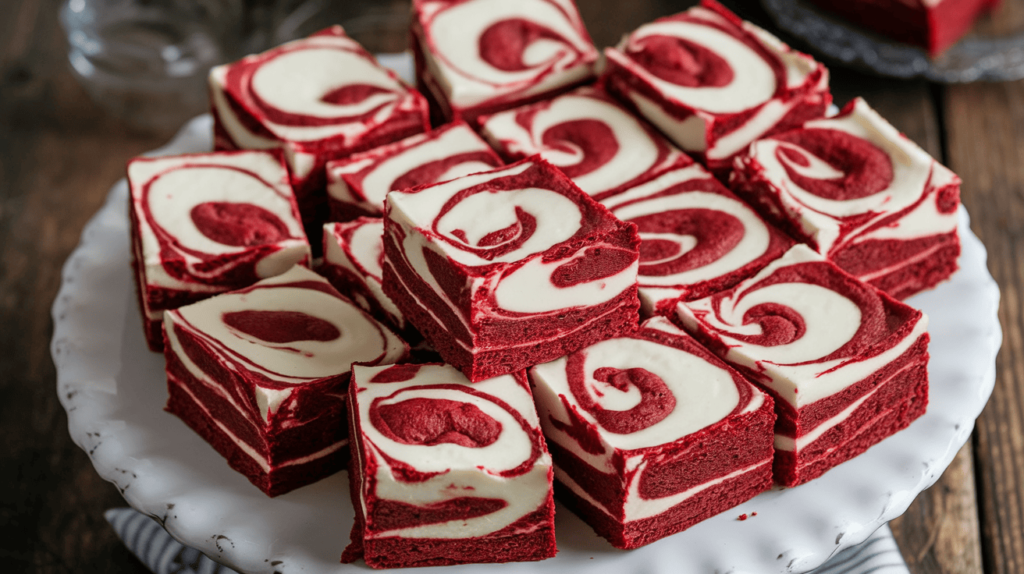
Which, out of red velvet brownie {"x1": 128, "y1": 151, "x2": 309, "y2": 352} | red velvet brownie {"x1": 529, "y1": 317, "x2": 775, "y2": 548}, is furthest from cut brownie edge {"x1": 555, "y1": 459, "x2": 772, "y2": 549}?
red velvet brownie {"x1": 128, "y1": 151, "x2": 309, "y2": 352}

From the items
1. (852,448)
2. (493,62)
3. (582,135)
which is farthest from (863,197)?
(493,62)

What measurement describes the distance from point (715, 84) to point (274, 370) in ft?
5.54

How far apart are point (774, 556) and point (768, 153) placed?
1.25 metres

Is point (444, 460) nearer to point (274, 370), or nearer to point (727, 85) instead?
point (274, 370)

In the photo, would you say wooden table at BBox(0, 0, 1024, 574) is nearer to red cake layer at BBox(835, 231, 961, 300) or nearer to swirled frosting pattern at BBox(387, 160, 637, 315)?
red cake layer at BBox(835, 231, 961, 300)

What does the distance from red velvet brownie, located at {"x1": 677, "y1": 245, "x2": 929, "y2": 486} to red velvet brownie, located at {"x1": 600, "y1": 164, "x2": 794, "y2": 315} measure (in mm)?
71

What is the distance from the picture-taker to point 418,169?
3455 millimetres

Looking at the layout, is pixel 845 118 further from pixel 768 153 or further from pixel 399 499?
pixel 399 499

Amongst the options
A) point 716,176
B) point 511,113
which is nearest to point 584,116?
point 511,113

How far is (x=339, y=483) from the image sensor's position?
299cm

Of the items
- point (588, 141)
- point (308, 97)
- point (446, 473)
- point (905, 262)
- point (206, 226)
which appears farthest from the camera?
point (308, 97)

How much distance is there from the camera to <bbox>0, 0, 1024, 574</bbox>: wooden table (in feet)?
11.1

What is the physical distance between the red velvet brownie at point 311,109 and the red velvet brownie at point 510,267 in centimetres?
71

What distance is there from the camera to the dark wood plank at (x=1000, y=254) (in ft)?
11.3
